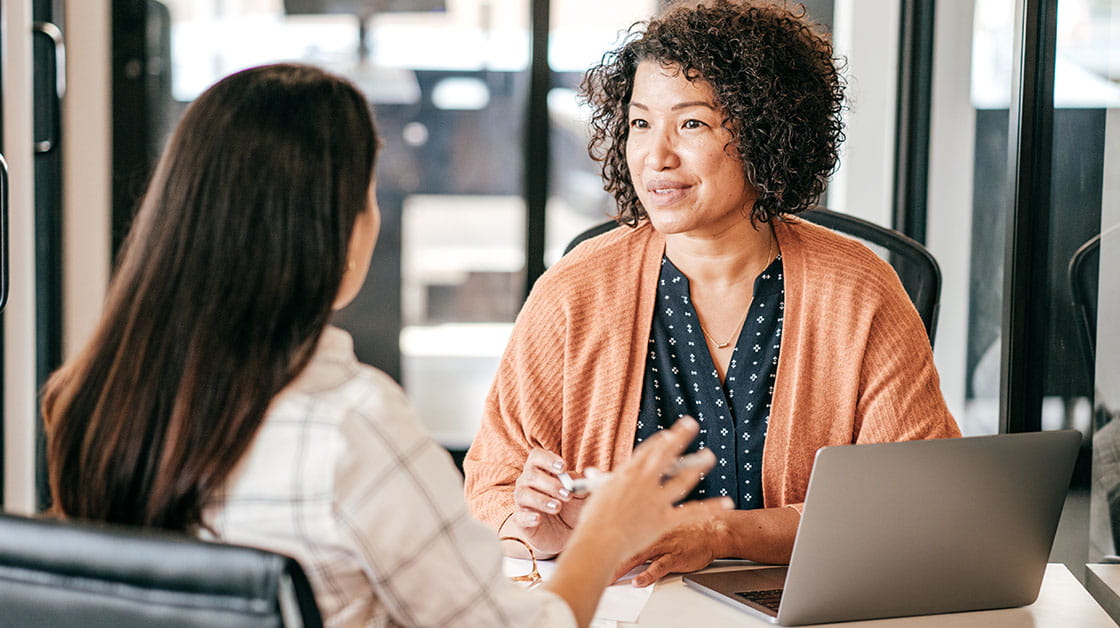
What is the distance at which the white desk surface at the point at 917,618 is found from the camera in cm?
123

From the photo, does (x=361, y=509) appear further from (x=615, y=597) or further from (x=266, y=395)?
(x=615, y=597)

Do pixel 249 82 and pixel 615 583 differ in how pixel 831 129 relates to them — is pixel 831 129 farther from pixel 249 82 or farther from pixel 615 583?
pixel 249 82

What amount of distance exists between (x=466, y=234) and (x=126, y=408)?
3.12 metres

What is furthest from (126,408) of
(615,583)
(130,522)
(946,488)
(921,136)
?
(921,136)

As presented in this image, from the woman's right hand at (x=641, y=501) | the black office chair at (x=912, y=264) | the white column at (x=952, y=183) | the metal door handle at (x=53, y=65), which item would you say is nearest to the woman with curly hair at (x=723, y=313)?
the black office chair at (x=912, y=264)

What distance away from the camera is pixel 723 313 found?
170 cm

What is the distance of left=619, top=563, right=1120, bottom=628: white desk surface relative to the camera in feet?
4.02

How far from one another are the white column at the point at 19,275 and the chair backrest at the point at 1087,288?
7.65 feet

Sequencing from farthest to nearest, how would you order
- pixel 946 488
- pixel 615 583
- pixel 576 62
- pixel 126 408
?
1. pixel 576 62
2. pixel 615 583
3. pixel 946 488
4. pixel 126 408

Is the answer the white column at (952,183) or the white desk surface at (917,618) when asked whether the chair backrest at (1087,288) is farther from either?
the white column at (952,183)

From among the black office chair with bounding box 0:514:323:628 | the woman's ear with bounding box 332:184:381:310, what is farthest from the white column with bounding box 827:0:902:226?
the black office chair with bounding box 0:514:323:628

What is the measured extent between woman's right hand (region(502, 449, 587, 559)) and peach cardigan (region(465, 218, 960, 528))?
0.31 ft

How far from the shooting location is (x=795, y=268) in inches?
66.6

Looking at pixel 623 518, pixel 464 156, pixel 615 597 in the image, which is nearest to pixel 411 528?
pixel 623 518
